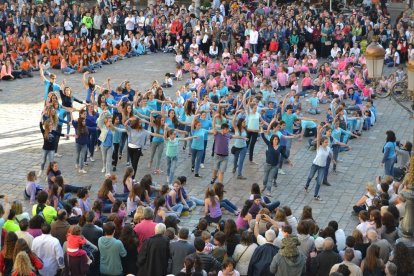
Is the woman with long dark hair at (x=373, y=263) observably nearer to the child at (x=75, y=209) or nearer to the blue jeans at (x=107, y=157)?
the child at (x=75, y=209)

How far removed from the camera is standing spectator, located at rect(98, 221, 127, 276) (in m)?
12.1

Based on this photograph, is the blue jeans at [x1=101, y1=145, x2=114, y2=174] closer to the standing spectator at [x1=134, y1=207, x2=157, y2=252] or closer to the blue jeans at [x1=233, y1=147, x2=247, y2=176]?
the blue jeans at [x1=233, y1=147, x2=247, y2=176]

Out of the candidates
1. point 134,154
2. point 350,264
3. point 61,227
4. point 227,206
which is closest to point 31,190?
point 134,154

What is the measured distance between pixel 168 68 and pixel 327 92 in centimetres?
657

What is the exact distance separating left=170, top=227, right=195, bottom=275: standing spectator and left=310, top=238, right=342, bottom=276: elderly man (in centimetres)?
173

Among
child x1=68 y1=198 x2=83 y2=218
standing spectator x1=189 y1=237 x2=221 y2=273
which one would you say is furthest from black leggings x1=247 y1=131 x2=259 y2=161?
standing spectator x1=189 y1=237 x2=221 y2=273

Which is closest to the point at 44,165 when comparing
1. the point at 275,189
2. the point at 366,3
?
the point at 275,189

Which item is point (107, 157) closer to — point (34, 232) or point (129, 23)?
point (34, 232)

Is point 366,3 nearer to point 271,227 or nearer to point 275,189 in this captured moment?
point 275,189

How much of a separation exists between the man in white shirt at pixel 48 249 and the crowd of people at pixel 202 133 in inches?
0.7

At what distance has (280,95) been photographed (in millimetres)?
26641

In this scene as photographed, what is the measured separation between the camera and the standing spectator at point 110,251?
12086 millimetres

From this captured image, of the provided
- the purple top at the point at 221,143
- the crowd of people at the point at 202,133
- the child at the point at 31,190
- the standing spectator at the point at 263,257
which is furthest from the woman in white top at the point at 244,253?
the purple top at the point at 221,143

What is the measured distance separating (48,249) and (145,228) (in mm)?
1585
